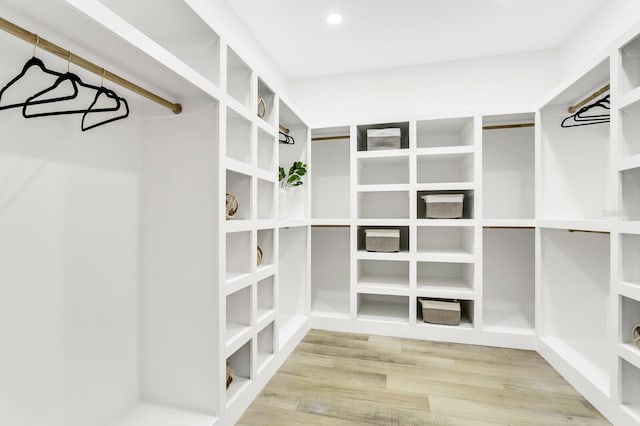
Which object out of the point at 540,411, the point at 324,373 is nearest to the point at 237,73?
the point at 324,373

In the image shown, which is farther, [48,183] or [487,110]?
[487,110]

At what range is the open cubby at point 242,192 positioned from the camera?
5.79 feet

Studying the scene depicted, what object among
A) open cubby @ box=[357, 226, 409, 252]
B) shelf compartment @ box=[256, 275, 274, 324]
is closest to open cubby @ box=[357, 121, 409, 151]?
open cubby @ box=[357, 226, 409, 252]

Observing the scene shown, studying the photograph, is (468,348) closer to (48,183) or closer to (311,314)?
(311,314)

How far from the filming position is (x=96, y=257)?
1.35m

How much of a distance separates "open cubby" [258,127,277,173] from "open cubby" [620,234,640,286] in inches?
74.7

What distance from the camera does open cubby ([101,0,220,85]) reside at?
4.22 feet

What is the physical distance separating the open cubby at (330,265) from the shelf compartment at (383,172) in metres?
0.56

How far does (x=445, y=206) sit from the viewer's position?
104 inches

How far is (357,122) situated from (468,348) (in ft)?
6.71

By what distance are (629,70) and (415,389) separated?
6.55 ft

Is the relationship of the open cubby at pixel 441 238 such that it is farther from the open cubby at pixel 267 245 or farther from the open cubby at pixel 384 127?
the open cubby at pixel 267 245

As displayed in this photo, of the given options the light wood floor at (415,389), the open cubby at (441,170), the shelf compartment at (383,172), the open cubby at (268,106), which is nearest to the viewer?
the light wood floor at (415,389)

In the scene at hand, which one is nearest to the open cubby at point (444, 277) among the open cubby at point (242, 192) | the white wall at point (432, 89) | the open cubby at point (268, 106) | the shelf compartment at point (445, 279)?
the shelf compartment at point (445, 279)
